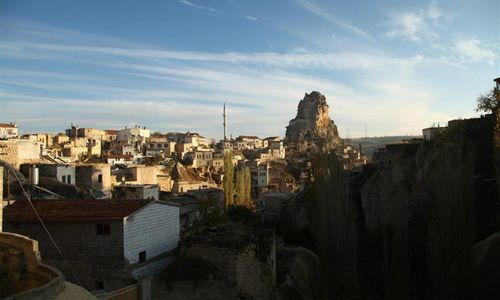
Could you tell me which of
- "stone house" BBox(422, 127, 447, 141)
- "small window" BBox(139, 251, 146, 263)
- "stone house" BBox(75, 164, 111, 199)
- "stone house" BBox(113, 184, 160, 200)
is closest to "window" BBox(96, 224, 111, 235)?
"small window" BBox(139, 251, 146, 263)

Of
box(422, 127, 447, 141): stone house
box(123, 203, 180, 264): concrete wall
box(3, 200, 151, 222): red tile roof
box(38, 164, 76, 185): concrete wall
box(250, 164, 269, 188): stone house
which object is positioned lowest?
box(250, 164, 269, 188): stone house

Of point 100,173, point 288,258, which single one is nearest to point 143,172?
point 100,173

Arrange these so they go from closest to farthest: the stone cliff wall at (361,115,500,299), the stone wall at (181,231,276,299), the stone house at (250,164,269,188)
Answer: the stone wall at (181,231,276,299)
the stone cliff wall at (361,115,500,299)
the stone house at (250,164,269,188)

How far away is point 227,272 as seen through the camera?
50.4 feet

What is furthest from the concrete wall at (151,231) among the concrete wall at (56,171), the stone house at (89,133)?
the stone house at (89,133)

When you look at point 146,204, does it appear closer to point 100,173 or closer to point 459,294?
point 459,294

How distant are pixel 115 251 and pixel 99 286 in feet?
4.21

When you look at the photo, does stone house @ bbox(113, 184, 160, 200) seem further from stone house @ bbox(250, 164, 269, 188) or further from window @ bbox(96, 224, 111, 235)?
stone house @ bbox(250, 164, 269, 188)

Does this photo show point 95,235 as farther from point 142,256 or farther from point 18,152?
point 18,152

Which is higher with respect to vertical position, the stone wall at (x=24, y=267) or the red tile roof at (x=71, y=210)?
the red tile roof at (x=71, y=210)

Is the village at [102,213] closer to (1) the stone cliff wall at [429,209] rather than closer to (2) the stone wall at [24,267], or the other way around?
(2) the stone wall at [24,267]

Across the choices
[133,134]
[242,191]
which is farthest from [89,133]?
[242,191]

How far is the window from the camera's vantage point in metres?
14.8

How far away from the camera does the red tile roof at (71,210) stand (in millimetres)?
15064
